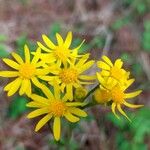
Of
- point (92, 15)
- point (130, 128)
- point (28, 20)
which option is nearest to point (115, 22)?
point (92, 15)

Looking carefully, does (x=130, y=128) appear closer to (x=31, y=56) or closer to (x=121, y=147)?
(x=121, y=147)

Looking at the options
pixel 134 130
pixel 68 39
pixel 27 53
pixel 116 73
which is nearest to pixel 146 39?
pixel 134 130

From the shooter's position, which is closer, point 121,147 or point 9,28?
point 121,147

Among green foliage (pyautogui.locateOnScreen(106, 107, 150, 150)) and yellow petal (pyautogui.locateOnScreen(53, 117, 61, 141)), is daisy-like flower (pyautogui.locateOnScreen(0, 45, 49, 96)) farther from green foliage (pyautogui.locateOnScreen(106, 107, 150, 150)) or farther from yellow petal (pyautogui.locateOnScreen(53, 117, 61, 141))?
green foliage (pyautogui.locateOnScreen(106, 107, 150, 150))

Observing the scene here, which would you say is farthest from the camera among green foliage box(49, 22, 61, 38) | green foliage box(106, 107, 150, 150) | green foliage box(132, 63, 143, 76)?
green foliage box(49, 22, 61, 38)

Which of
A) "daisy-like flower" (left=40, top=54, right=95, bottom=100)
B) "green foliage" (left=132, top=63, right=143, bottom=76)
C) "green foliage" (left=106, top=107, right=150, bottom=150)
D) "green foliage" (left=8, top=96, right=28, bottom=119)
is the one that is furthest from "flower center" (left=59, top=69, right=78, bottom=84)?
"green foliage" (left=132, top=63, right=143, bottom=76)

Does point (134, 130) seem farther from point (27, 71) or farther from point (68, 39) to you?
point (27, 71)
